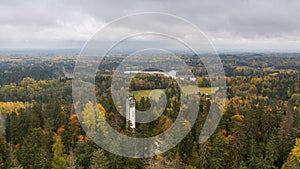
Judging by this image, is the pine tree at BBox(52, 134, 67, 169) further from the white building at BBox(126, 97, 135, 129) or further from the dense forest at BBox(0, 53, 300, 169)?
the white building at BBox(126, 97, 135, 129)

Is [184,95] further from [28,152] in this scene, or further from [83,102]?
[28,152]

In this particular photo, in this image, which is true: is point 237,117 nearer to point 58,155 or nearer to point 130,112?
point 130,112

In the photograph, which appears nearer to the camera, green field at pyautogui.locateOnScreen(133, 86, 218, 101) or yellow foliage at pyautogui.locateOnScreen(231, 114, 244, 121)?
yellow foliage at pyautogui.locateOnScreen(231, 114, 244, 121)

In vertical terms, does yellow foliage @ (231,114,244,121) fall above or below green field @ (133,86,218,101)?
below

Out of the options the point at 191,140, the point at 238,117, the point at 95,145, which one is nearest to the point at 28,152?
the point at 95,145

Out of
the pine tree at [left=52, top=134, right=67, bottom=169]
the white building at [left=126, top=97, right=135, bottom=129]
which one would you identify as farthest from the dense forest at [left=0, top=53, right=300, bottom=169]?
the white building at [left=126, top=97, right=135, bottom=129]

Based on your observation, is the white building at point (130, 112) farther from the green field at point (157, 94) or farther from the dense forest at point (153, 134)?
the green field at point (157, 94)

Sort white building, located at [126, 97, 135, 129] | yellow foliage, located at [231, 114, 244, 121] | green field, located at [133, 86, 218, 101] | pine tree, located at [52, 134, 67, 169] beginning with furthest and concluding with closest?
green field, located at [133, 86, 218, 101]
yellow foliage, located at [231, 114, 244, 121]
white building, located at [126, 97, 135, 129]
pine tree, located at [52, 134, 67, 169]

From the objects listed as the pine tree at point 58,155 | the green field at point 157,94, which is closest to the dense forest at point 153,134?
the pine tree at point 58,155

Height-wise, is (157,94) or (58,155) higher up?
(157,94)

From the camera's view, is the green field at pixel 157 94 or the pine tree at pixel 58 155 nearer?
the pine tree at pixel 58 155

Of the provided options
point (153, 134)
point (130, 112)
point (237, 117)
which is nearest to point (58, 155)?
point (130, 112)

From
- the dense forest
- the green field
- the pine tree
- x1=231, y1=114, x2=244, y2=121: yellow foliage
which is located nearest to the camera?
the dense forest
